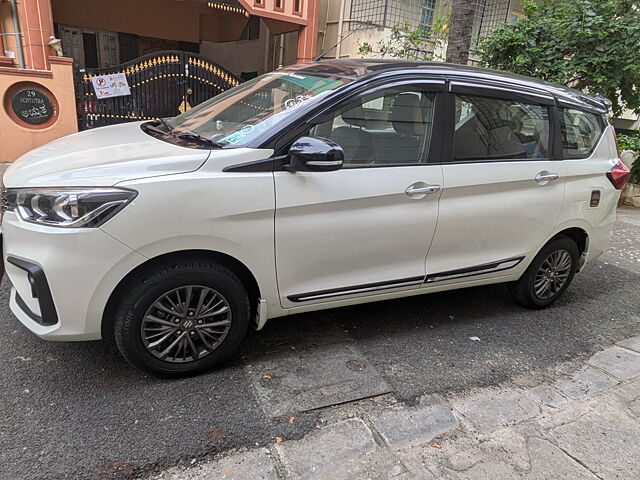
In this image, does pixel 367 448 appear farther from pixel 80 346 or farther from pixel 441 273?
pixel 80 346

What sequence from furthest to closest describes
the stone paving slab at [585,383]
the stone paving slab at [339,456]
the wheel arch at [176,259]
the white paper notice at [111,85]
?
the white paper notice at [111,85]
the stone paving slab at [585,383]
the wheel arch at [176,259]
the stone paving slab at [339,456]

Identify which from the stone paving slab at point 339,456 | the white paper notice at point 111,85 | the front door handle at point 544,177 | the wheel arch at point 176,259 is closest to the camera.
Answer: the stone paving slab at point 339,456

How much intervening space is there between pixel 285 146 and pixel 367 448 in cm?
168

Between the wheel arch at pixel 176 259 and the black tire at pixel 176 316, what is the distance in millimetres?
22

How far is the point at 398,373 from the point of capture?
3.10 m

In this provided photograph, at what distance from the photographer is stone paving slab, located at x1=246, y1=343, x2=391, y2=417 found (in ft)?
8.98

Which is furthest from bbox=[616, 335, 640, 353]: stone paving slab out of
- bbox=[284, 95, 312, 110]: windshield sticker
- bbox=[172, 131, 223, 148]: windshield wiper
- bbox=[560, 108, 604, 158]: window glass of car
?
bbox=[172, 131, 223, 148]: windshield wiper

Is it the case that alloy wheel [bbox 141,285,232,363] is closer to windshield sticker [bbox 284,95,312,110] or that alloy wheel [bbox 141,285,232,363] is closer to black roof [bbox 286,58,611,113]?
windshield sticker [bbox 284,95,312,110]

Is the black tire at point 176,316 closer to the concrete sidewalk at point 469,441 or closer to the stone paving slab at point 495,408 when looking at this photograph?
the concrete sidewalk at point 469,441

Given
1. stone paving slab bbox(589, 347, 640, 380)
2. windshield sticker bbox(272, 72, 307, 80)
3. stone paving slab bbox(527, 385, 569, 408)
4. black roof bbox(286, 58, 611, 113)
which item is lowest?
stone paving slab bbox(589, 347, 640, 380)

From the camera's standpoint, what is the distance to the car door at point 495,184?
3324 millimetres

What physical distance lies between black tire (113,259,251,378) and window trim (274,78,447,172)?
2.37 ft

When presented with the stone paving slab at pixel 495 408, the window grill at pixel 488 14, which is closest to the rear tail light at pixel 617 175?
the stone paving slab at pixel 495 408

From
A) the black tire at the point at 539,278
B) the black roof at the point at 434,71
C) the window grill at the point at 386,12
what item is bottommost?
the black tire at the point at 539,278
